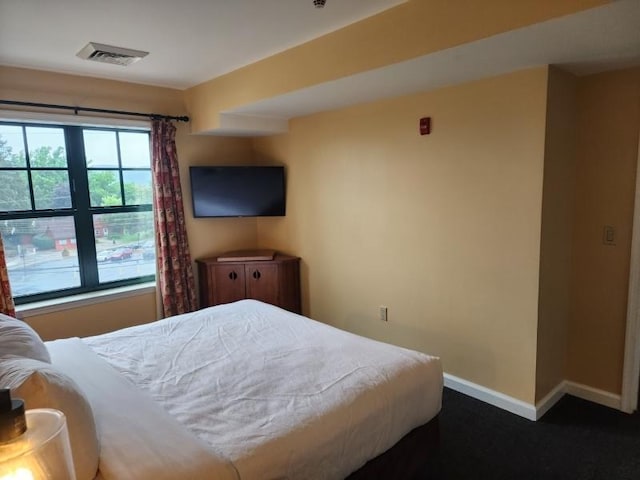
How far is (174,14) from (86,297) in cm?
247

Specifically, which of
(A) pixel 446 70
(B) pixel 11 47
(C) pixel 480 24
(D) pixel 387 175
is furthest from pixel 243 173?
(C) pixel 480 24

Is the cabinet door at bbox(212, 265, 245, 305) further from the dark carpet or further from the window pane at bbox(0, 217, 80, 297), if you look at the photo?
the dark carpet

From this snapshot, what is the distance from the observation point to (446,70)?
2.44m

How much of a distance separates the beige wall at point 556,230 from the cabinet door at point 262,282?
2313 millimetres

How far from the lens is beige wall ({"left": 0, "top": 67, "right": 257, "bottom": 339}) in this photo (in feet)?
10.6

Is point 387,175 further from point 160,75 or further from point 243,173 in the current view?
point 160,75

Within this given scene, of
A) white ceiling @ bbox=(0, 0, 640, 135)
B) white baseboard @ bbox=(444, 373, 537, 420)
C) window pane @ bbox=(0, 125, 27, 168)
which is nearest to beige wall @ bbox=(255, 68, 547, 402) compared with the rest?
white baseboard @ bbox=(444, 373, 537, 420)

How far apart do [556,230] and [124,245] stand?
3.55m

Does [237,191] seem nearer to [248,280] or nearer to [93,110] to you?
[248,280]

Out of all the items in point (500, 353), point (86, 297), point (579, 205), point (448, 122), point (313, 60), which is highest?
point (313, 60)

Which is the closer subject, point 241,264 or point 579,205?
point 579,205

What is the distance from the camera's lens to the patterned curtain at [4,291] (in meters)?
3.03

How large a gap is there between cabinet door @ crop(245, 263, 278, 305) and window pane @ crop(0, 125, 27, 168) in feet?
6.64

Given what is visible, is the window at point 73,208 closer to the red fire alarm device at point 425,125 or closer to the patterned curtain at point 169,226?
the patterned curtain at point 169,226
